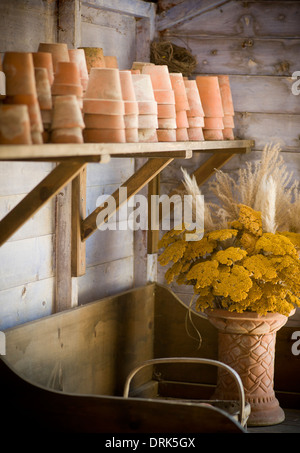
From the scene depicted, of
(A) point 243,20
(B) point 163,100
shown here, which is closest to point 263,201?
(B) point 163,100

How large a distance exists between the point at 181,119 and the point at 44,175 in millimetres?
598

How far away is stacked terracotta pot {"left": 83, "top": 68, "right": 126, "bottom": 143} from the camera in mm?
2400

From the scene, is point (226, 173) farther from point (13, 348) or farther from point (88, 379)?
point (13, 348)

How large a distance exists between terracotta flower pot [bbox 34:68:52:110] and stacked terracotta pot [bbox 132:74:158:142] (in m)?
0.52

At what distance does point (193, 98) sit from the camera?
3.08 m

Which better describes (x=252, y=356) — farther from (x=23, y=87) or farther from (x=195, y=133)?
(x=23, y=87)

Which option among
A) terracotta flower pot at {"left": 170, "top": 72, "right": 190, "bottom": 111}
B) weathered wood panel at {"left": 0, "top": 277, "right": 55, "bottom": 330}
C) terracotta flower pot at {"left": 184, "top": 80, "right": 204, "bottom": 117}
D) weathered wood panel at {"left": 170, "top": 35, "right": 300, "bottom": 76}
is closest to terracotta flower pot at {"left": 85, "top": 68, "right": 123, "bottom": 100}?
terracotta flower pot at {"left": 170, "top": 72, "right": 190, "bottom": 111}

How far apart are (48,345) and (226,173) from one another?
1367 mm

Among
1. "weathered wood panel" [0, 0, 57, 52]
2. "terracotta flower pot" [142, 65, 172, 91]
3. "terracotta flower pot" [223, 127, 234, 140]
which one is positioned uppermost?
"weathered wood panel" [0, 0, 57, 52]

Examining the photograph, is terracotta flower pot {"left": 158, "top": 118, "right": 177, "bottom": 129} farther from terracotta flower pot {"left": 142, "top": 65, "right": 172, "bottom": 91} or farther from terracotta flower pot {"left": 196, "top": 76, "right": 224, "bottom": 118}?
terracotta flower pot {"left": 196, "top": 76, "right": 224, "bottom": 118}

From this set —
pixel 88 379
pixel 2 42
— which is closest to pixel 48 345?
pixel 88 379

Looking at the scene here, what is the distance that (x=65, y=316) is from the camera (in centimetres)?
301

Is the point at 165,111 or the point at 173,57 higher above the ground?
the point at 173,57

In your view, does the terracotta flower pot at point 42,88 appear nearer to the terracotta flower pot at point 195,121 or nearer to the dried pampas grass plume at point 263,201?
the terracotta flower pot at point 195,121
